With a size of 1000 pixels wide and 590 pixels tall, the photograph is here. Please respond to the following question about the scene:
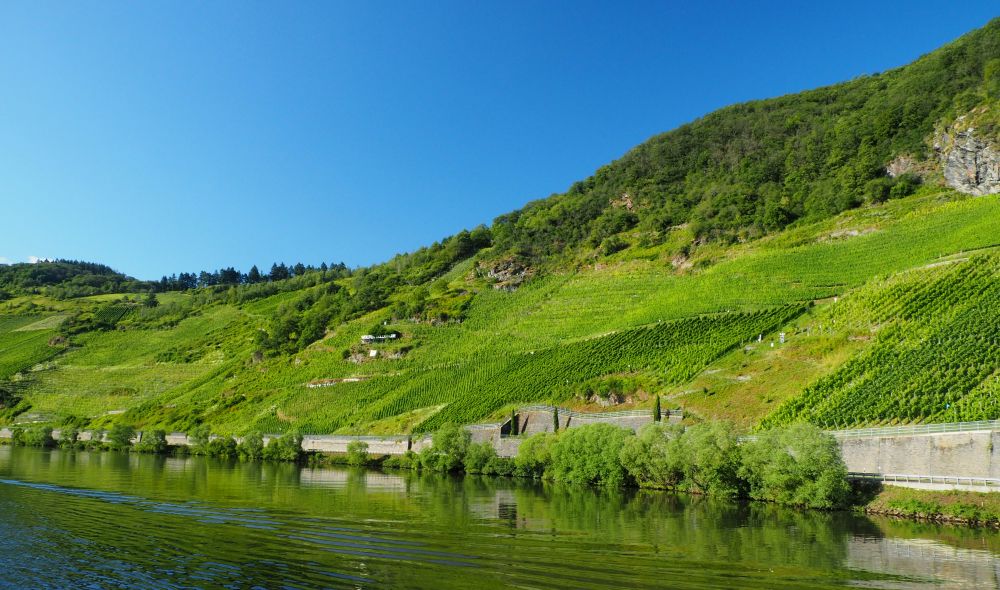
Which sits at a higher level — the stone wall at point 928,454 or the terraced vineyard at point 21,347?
the terraced vineyard at point 21,347

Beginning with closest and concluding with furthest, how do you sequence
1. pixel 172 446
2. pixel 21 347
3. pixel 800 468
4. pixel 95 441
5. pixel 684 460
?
pixel 800 468 → pixel 684 460 → pixel 172 446 → pixel 95 441 → pixel 21 347

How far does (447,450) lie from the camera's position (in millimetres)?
64500

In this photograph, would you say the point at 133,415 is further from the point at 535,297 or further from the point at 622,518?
the point at 622,518

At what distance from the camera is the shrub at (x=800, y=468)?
3753cm

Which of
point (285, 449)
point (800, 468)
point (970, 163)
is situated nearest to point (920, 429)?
point (800, 468)

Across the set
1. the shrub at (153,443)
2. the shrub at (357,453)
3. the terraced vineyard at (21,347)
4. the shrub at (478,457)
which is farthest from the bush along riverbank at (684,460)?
the terraced vineyard at (21,347)

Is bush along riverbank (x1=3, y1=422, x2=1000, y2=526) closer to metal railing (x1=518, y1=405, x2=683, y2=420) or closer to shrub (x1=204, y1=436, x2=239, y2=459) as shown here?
metal railing (x1=518, y1=405, x2=683, y2=420)

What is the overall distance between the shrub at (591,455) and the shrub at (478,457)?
8.42 metres

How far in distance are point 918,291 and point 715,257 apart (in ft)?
160

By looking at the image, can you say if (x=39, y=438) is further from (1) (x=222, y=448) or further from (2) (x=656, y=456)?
(2) (x=656, y=456)

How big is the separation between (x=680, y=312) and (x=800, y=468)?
48897 millimetres

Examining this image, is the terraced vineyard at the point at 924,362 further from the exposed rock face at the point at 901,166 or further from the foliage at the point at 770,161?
the exposed rock face at the point at 901,166

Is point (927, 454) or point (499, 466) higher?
point (927, 454)

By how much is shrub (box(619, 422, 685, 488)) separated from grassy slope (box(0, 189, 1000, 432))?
38.1ft
